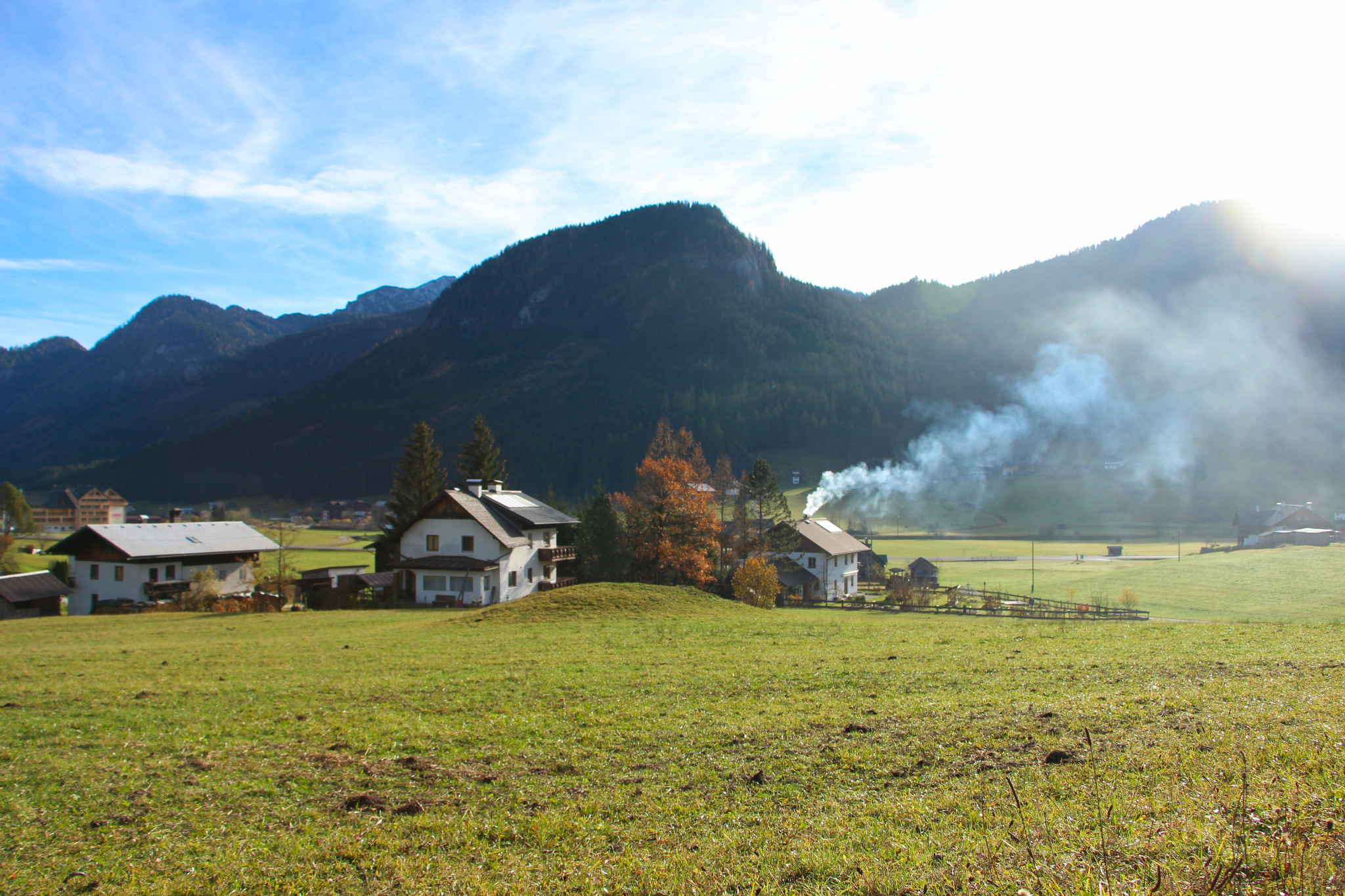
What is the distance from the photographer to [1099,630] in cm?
2475

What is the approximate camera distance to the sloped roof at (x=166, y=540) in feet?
161

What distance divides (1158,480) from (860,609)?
132 metres

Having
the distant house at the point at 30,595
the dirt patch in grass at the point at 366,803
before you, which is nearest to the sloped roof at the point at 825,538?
the dirt patch in grass at the point at 366,803

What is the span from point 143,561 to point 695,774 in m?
54.9

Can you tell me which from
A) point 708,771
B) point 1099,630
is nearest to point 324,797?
point 708,771

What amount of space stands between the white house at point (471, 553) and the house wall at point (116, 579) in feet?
48.3

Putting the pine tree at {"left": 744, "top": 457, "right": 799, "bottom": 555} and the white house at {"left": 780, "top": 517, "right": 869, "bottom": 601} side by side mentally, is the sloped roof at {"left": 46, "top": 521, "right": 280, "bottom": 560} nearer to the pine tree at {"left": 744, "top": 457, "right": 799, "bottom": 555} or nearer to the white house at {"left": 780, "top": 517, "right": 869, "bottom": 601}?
the pine tree at {"left": 744, "top": 457, "right": 799, "bottom": 555}

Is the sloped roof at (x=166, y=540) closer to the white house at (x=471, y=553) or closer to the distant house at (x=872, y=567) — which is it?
the white house at (x=471, y=553)

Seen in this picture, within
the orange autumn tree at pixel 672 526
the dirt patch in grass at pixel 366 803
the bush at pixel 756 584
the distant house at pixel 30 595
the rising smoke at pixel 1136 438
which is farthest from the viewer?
the rising smoke at pixel 1136 438

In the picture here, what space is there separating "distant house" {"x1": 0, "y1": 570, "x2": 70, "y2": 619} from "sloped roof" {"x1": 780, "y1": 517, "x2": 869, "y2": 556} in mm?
54351

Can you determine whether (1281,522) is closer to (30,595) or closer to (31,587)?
(30,595)

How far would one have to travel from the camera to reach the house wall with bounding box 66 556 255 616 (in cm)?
4872

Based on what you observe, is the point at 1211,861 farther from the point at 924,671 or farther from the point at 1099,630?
the point at 1099,630

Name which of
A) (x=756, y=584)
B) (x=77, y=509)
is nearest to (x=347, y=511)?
(x=77, y=509)
